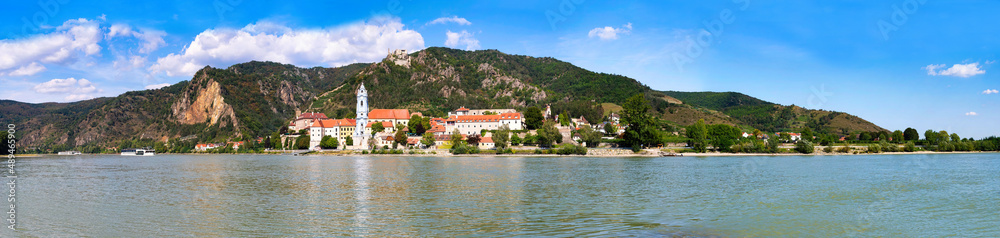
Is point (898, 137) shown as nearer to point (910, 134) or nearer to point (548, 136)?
point (910, 134)

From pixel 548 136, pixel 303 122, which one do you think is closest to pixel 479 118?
pixel 548 136

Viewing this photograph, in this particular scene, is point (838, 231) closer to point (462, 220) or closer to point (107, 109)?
point (462, 220)

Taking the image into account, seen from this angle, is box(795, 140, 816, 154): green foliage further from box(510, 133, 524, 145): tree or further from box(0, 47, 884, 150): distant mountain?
box(0, 47, 884, 150): distant mountain

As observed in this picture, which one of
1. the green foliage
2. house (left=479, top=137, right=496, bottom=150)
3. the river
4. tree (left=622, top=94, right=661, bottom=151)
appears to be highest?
tree (left=622, top=94, right=661, bottom=151)

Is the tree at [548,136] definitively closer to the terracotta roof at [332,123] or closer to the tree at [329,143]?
the tree at [329,143]

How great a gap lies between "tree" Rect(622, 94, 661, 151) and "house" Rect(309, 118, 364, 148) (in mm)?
51218

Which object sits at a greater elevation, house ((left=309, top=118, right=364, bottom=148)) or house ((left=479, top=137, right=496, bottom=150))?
house ((left=309, top=118, right=364, bottom=148))

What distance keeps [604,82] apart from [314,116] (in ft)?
315

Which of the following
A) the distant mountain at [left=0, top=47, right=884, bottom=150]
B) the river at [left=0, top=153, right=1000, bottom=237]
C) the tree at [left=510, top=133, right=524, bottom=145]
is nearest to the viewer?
the river at [left=0, top=153, right=1000, bottom=237]

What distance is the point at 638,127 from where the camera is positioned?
233 feet

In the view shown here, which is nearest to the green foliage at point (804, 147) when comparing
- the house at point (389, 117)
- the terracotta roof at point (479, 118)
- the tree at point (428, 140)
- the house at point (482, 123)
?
the house at point (482, 123)

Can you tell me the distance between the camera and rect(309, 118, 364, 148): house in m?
93.1

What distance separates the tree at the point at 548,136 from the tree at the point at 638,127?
9631 millimetres

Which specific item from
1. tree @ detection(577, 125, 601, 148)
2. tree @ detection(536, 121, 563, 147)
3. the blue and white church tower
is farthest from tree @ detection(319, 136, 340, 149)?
tree @ detection(577, 125, 601, 148)
